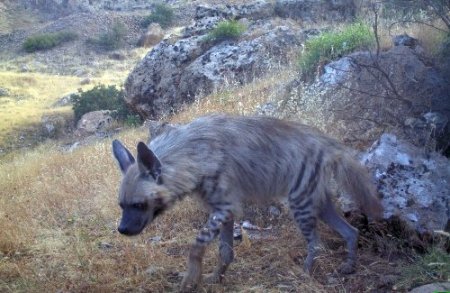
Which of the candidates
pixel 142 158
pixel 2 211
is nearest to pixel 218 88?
pixel 2 211

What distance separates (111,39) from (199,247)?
110 ft

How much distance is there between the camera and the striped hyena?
4.21m

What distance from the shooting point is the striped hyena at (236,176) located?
421cm

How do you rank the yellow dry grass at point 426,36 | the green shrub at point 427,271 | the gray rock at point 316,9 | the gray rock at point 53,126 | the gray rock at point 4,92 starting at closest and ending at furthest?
the green shrub at point 427,271 → the yellow dry grass at point 426,36 → the gray rock at point 316,9 → the gray rock at point 53,126 → the gray rock at point 4,92

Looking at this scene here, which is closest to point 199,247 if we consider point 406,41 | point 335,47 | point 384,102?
point 384,102

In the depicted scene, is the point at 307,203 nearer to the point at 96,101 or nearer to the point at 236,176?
the point at 236,176

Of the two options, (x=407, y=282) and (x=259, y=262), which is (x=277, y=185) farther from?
(x=407, y=282)

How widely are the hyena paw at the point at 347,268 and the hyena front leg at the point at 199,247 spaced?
95 cm

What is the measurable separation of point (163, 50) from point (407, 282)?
11.5 meters

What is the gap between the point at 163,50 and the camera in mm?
14766

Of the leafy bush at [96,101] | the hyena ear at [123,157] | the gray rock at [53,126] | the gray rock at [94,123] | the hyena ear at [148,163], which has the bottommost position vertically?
the gray rock at [53,126]

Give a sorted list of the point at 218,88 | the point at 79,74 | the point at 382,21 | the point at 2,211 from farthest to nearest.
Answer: the point at 79,74 < the point at 218,88 < the point at 382,21 < the point at 2,211

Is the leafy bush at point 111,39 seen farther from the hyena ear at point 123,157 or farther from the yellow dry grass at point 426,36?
the hyena ear at point 123,157

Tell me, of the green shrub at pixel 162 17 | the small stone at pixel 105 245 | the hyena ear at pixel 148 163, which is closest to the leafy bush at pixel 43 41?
the green shrub at pixel 162 17
